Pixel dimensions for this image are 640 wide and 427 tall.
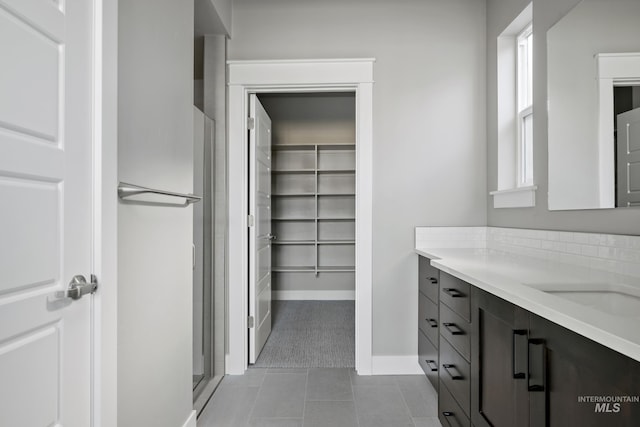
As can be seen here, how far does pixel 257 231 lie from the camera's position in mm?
2865

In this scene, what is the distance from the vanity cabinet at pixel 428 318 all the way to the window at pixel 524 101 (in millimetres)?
887

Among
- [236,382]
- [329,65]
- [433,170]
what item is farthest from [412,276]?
[329,65]

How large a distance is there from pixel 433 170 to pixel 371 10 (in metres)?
1.28

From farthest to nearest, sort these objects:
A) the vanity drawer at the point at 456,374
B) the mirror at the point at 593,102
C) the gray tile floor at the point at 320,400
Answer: the gray tile floor at the point at 320,400 → the vanity drawer at the point at 456,374 → the mirror at the point at 593,102

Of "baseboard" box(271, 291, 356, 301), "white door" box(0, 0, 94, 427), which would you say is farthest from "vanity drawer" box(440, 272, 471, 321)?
"baseboard" box(271, 291, 356, 301)

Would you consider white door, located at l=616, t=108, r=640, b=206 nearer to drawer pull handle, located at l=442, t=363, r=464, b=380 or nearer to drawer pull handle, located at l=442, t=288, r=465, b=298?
drawer pull handle, located at l=442, t=288, r=465, b=298

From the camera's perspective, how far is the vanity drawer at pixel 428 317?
2234 millimetres

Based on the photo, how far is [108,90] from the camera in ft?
3.74

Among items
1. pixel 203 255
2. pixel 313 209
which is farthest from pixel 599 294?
pixel 313 209

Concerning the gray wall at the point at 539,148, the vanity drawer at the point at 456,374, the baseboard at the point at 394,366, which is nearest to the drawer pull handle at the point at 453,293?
the vanity drawer at the point at 456,374

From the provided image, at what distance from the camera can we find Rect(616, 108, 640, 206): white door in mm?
1396

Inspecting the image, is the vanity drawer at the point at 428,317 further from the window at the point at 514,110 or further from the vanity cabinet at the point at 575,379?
the vanity cabinet at the point at 575,379

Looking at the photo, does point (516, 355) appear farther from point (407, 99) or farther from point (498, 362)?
point (407, 99)

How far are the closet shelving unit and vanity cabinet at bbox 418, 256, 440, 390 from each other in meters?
2.31
